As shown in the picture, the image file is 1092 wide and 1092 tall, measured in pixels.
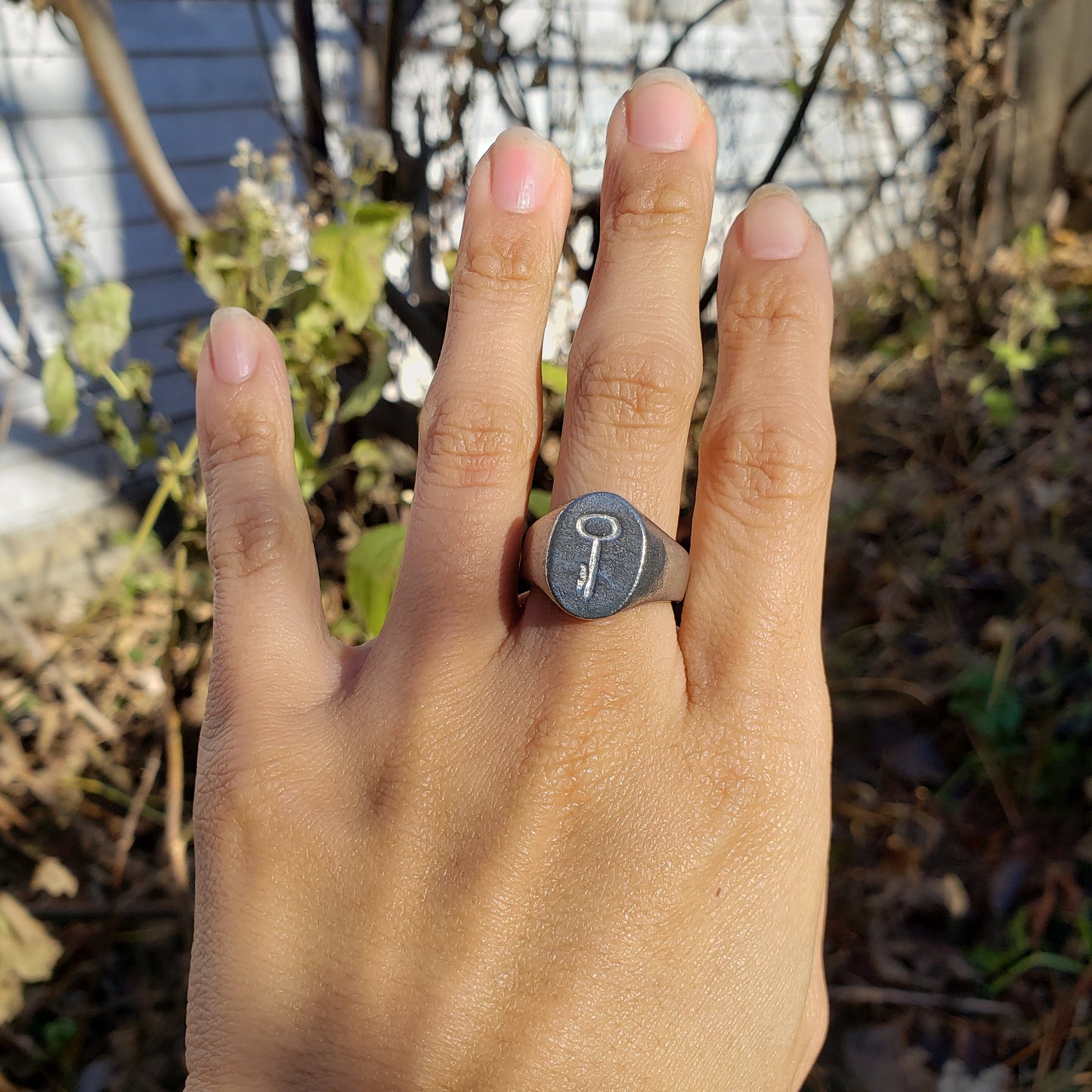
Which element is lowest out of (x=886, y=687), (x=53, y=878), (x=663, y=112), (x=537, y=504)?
(x=886, y=687)

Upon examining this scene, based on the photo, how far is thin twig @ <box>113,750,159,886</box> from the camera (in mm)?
2213

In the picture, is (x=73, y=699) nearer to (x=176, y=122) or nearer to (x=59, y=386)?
(x=59, y=386)

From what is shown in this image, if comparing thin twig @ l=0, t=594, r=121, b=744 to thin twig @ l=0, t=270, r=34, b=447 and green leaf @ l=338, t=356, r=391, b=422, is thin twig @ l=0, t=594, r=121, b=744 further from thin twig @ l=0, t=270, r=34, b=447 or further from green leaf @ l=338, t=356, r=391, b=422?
green leaf @ l=338, t=356, r=391, b=422

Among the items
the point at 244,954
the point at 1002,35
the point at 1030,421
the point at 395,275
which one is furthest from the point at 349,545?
the point at 1002,35

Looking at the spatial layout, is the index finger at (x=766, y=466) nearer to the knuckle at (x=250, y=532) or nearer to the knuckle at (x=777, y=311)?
the knuckle at (x=777, y=311)

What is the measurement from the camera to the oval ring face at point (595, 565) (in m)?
1.05

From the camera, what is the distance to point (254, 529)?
1.22 meters

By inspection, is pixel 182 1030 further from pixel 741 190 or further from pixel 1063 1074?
pixel 741 190

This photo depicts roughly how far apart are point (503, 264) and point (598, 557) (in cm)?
47

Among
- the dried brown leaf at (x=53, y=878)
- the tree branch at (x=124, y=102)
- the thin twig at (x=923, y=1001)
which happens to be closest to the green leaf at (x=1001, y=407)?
the thin twig at (x=923, y=1001)

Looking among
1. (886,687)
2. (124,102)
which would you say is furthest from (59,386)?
(886,687)

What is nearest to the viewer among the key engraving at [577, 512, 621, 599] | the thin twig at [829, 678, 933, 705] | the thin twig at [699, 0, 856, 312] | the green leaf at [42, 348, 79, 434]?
the key engraving at [577, 512, 621, 599]

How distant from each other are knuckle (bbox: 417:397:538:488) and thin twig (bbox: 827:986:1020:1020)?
1.69 meters

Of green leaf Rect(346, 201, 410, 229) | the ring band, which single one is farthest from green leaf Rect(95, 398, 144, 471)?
the ring band
